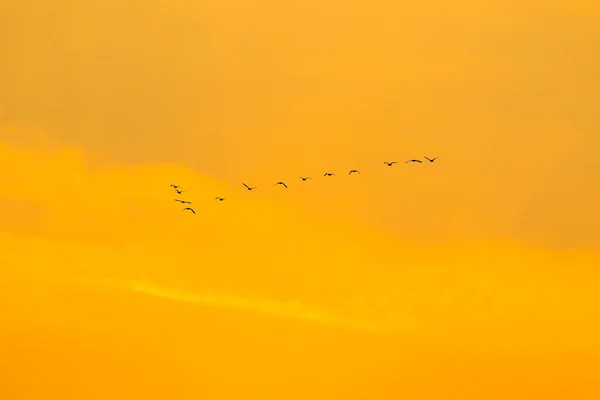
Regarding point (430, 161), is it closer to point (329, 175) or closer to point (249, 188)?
point (329, 175)

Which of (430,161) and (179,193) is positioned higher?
(430,161)

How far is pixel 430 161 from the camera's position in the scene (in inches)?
1606

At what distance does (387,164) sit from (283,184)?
268 inches

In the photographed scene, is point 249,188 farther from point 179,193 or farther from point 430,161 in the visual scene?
point 430,161

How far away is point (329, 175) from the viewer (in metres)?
41.9

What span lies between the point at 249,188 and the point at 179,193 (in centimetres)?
463

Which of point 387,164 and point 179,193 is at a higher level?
point 387,164

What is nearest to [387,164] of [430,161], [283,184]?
[430,161]

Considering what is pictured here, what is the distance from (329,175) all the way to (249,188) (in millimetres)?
5450

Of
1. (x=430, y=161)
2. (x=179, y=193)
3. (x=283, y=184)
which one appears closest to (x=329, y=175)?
(x=283, y=184)

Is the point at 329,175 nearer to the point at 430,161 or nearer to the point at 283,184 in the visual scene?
the point at 283,184

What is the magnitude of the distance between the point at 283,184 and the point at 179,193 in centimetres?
668

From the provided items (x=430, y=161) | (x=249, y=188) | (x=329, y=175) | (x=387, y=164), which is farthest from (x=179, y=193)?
(x=430, y=161)

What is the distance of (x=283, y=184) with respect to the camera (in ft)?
133
